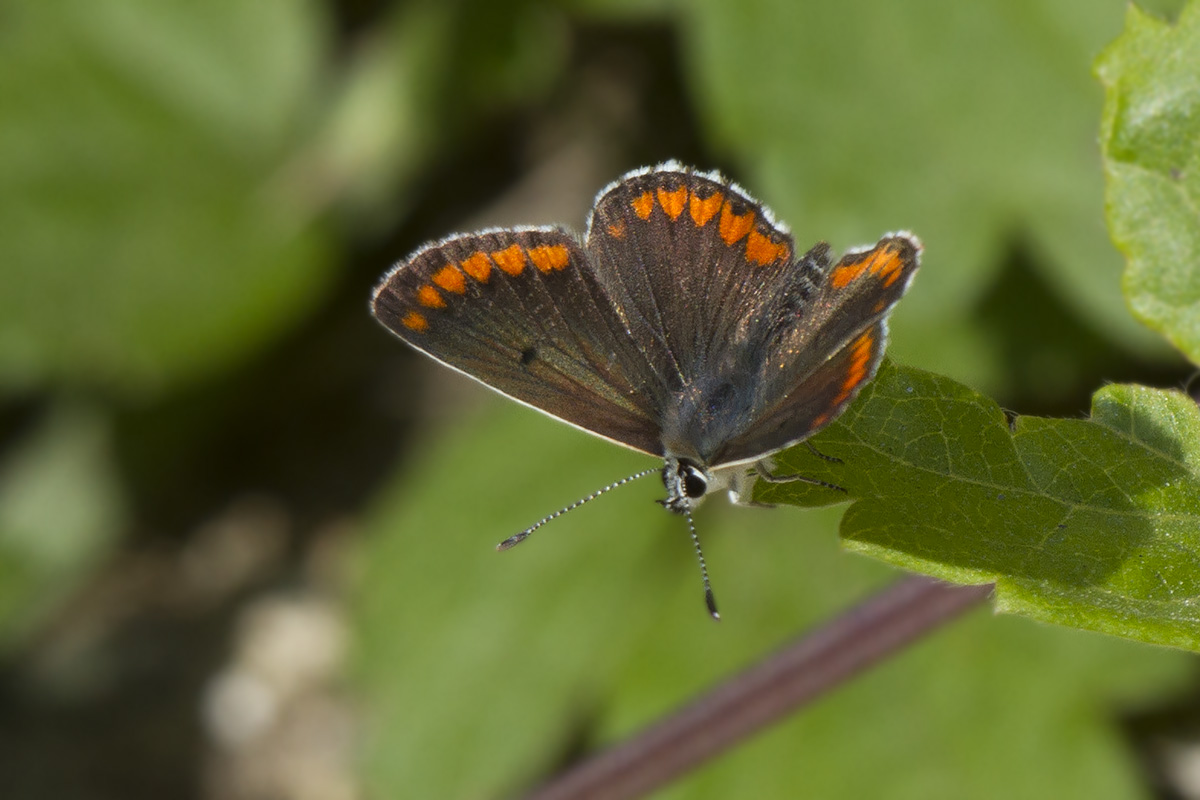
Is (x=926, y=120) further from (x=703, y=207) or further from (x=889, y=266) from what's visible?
(x=889, y=266)

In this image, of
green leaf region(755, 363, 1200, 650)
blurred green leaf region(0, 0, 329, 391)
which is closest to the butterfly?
green leaf region(755, 363, 1200, 650)

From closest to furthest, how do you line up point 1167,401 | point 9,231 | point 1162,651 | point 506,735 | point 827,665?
1. point 1167,401
2. point 827,665
3. point 1162,651
4. point 506,735
5. point 9,231

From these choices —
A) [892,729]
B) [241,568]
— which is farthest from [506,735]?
[241,568]

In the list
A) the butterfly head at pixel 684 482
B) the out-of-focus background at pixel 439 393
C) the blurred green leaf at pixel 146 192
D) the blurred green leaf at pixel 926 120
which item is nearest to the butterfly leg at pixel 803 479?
the butterfly head at pixel 684 482

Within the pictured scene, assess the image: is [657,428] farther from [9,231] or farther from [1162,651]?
[9,231]

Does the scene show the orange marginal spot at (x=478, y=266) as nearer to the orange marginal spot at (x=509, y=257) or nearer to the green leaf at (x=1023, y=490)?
the orange marginal spot at (x=509, y=257)

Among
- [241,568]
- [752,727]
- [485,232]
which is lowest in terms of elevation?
[752,727]

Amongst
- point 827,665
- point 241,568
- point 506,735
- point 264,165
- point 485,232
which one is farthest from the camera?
point 241,568
